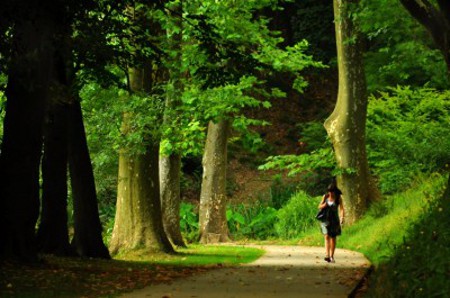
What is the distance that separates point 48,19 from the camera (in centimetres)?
1303

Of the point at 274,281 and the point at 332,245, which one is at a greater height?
the point at 332,245

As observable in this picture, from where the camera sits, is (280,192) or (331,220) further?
(280,192)

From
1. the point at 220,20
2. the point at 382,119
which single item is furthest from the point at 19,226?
the point at 382,119

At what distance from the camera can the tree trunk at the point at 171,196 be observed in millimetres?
24781

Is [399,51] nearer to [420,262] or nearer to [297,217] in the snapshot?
[297,217]

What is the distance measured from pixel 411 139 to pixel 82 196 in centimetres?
1107

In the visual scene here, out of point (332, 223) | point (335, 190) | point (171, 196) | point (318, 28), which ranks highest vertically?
point (318, 28)

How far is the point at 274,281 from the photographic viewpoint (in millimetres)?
13273

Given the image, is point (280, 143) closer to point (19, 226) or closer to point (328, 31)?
point (328, 31)

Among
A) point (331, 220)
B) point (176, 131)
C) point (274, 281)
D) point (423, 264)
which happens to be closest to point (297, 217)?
point (176, 131)

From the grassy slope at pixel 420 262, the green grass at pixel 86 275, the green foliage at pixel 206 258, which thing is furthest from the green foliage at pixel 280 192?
the grassy slope at pixel 420 262

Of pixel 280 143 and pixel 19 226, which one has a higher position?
pixel 280 143

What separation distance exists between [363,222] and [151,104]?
859 centimetres

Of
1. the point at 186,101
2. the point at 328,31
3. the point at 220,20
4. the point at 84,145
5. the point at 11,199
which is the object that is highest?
the point at 328,31
